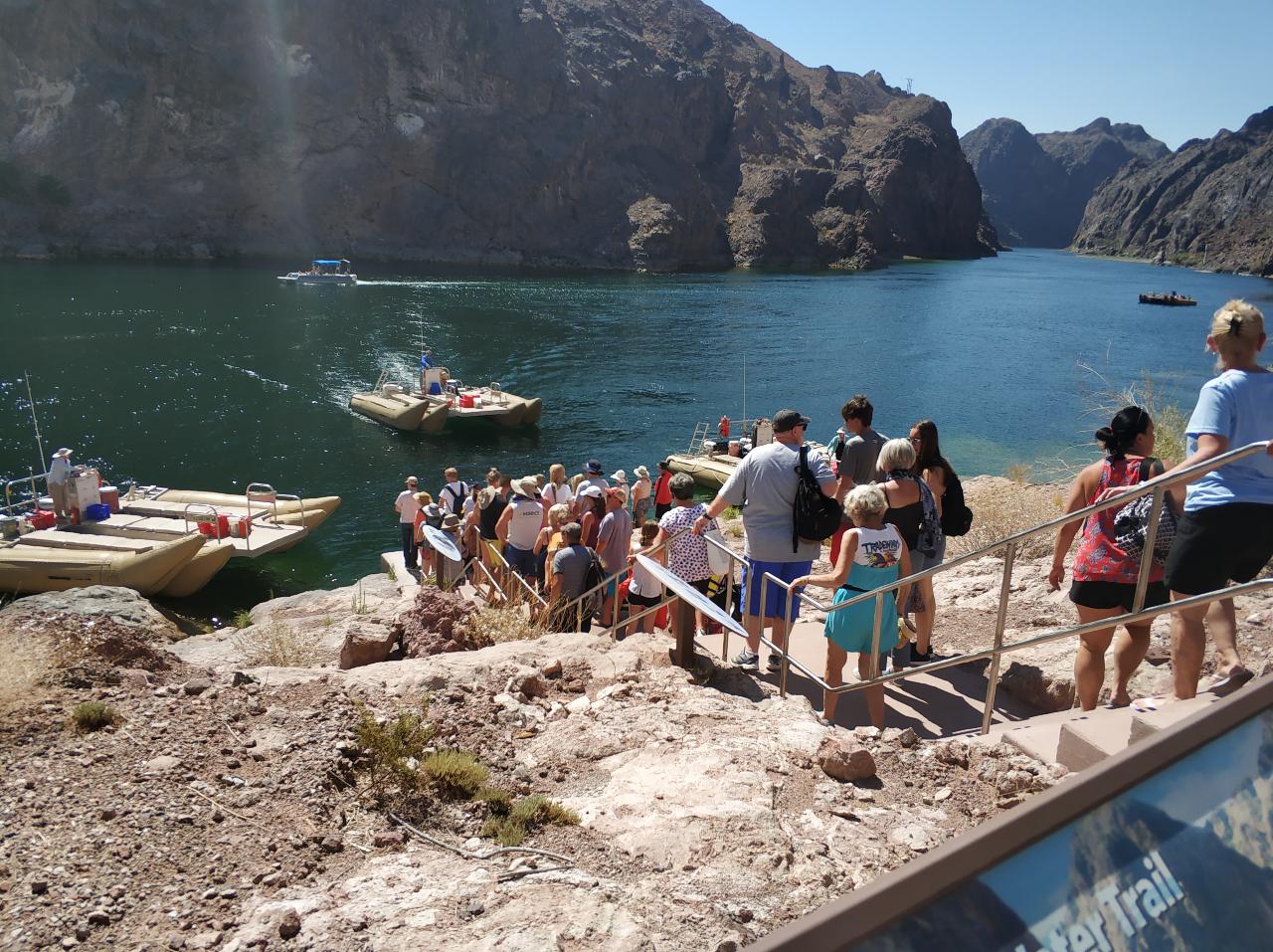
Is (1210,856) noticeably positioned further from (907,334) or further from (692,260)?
(692,260)

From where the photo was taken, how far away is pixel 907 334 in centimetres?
5281

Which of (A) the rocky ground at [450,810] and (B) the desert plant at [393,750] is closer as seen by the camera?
(A) the rocky ground at [450,810]

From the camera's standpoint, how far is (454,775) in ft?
13.4

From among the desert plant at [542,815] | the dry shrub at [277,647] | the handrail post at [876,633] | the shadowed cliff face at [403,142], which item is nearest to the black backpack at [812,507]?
the handrail post at [876,633]

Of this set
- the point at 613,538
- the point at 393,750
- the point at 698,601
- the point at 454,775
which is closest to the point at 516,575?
the point at 613,538

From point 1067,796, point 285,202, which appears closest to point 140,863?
point 1067,796

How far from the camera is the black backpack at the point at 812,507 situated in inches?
215

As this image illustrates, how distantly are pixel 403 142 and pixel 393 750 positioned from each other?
95.5 meters

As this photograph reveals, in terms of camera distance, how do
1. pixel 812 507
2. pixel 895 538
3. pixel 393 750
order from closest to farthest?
pixel 393 750
pixel 895 538
pixel 812 507

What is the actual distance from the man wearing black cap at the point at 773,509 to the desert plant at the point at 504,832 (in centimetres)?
219

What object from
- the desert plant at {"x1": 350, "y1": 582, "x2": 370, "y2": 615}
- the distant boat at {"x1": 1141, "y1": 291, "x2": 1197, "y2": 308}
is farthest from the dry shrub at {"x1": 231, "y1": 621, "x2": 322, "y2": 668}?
the distant boat at {"x1": 1141, "y1": 291, "x2": 1197, "y2": 308}

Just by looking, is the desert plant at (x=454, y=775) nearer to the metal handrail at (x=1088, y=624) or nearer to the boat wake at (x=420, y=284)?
the metal handrail at (x=1088, y=624)

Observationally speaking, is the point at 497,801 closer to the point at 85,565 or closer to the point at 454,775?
the point at 454,775

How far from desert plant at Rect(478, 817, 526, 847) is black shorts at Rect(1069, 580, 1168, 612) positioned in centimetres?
281
